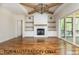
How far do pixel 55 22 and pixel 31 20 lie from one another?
97.1 inches

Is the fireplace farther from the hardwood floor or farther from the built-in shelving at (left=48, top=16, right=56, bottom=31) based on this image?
the hardwood floor

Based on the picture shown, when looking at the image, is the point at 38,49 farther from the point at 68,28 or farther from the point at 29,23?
the point at 29,23

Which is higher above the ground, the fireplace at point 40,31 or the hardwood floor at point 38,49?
the fireplace at point 40,31

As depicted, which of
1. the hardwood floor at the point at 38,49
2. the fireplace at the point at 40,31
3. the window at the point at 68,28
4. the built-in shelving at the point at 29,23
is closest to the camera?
the hardwood floor at the point at 38,49

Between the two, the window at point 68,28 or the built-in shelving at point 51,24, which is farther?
the built-in shelving at point 51,24

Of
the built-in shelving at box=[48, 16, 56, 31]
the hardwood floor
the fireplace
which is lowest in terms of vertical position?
the hardwood floor

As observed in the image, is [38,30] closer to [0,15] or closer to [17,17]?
[17,17]

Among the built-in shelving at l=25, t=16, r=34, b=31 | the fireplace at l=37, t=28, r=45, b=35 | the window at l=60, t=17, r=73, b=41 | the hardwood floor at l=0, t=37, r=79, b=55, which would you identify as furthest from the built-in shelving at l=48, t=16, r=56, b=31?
the hardwood floor at l=0, t=37, r=79, b=55

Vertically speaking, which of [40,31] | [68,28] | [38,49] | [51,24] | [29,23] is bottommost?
[38,49]

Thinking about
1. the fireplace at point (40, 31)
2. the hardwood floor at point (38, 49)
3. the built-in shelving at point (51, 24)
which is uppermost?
the built-in shelving at point (51, 24)

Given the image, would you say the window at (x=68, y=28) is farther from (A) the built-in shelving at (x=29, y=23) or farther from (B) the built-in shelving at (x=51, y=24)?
(A) the built-in shelving at (x=29, y=23)

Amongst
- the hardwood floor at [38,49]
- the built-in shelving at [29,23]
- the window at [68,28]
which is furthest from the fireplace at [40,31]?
the hardwood floor at [38,49]

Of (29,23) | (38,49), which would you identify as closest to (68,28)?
(38,49)

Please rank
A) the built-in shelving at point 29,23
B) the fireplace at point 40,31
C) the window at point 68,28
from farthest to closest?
the built-in shelving at point 29,23 < the fireplace at point 40,31 < the window at point 68,28
